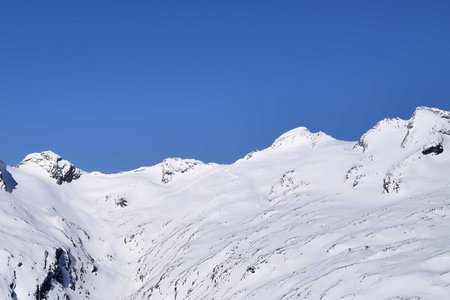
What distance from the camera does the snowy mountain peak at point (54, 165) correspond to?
3590 inches

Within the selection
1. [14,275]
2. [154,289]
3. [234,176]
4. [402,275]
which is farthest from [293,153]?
[402,275]

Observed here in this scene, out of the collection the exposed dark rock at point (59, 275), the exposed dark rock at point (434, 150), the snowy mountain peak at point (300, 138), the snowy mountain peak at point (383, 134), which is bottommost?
the exposed dark rock at point (59, 275)

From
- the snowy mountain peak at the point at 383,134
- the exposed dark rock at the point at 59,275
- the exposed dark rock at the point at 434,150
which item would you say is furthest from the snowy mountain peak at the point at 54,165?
the exposed dark rock at the point at 434,150

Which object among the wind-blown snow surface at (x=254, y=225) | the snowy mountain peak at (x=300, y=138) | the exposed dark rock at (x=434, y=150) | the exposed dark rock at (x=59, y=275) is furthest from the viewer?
the snowy mountain peak at (x=300, y=138)

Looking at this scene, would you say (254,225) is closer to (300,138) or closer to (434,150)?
(434,150)

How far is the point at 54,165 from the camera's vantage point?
92000mm

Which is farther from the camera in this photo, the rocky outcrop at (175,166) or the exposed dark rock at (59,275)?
the rocky outcrop at (175,166)

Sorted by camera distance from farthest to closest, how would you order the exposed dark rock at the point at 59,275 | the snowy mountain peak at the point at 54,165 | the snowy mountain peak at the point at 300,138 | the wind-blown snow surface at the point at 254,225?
the snowy mountain peak at the point at 54,165, the snowy mountain peak at the point at 300,138, the exposed dark rock at the point at 59,275, the wind-blown snow surface at the point at 254,225

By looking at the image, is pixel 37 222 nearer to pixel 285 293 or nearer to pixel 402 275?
pixel 285 293

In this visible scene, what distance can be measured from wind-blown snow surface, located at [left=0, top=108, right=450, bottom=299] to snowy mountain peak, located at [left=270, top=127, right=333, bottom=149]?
1.21 ft

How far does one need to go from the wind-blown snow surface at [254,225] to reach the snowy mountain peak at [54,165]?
0.88 ft

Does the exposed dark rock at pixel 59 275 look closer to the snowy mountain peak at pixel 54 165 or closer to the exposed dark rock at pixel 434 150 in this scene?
the snowy mountain peak at pixel 54 165

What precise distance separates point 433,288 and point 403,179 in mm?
29320

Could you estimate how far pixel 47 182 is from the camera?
8762 centimetres
